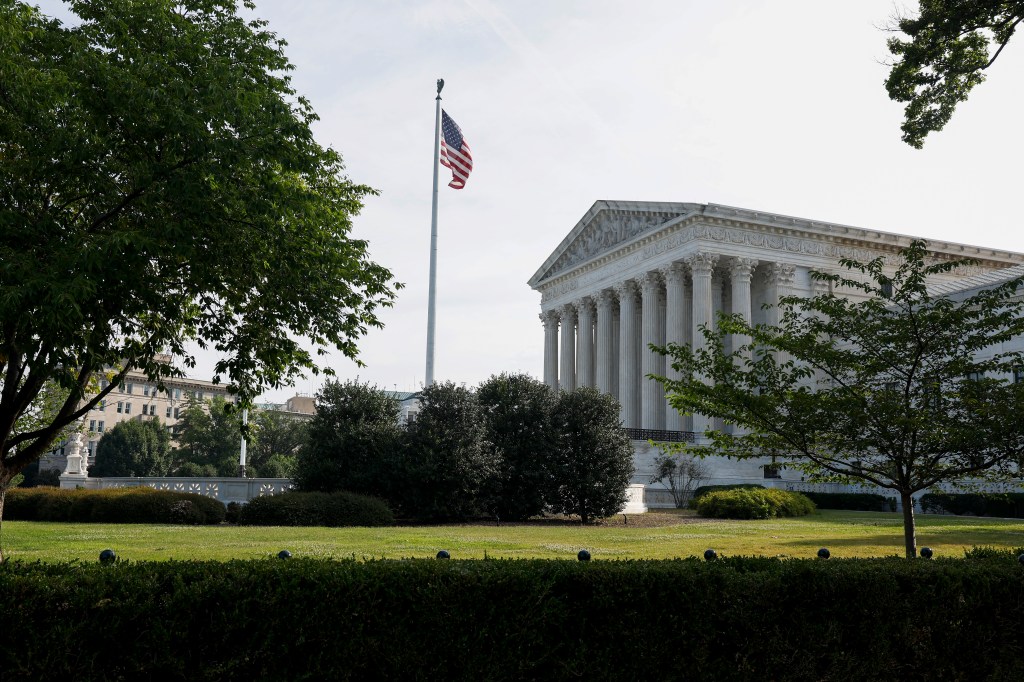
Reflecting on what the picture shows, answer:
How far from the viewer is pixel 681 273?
63281 millimetres

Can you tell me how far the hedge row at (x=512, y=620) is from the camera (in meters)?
6.87

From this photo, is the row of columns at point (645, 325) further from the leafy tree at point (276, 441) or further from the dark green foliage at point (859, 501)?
the leafy tree at point (276, 441)

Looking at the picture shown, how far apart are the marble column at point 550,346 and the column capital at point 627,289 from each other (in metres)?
12.3

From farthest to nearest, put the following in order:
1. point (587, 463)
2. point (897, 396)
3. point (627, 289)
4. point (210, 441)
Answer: point (210, 441), point (627, 289), point (587, 463), point (897, 396)

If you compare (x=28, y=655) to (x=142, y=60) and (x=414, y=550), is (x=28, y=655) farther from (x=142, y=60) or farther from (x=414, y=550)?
(x=414, y=550)

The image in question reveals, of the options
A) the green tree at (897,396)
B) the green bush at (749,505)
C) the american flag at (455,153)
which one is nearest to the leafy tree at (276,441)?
the american flag at (455,153)

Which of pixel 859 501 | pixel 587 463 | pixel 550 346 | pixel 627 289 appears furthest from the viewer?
pixel 550 346

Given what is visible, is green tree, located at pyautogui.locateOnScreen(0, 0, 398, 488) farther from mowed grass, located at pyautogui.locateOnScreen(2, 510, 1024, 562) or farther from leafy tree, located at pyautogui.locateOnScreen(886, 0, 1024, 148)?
leafy tree, located at pyautogui.locateOnScreen(886, 0, 1024, 148)

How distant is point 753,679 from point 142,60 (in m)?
11.9

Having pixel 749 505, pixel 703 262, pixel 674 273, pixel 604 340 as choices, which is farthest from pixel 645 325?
pixel 749 505

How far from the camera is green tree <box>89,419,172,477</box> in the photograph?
100 metres

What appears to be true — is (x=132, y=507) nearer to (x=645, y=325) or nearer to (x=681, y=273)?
(x=681, y=273)

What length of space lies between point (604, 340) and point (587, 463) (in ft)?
130

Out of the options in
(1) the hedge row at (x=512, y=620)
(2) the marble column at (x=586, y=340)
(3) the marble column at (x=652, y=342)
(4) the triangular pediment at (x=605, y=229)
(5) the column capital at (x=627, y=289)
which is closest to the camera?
(1) the hedge row at (x=512, y=620)
